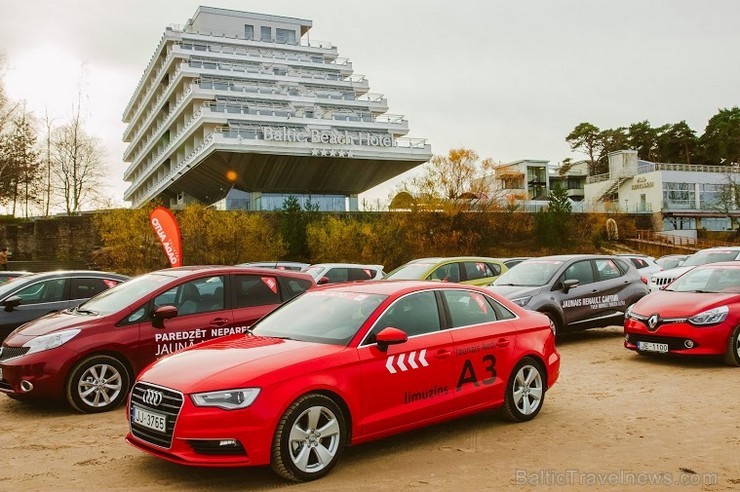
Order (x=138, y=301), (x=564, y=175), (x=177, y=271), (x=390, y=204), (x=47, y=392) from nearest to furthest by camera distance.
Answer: (x=47, y=392)
(x=138, y=301)
(x=177, y=271)
(x=390, y=204)
(x=564, y=175)

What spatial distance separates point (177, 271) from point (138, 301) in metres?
0.82

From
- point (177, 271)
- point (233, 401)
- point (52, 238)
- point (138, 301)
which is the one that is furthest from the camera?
point (52, 238)

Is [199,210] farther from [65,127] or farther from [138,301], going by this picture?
[138,301]

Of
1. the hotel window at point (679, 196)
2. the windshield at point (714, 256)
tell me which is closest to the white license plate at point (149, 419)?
the windshield at point (714, 256)

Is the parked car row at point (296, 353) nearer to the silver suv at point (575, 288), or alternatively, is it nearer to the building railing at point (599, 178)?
the silver suv at point (575, 288)

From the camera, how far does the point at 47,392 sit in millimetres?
7023

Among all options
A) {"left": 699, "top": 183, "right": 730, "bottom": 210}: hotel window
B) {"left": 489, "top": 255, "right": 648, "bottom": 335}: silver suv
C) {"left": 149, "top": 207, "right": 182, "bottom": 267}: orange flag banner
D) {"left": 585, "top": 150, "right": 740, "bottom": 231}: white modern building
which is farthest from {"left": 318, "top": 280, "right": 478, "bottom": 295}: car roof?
{"left": 699, "top": 183, "right": 730, "bottom": 210}: hotel window

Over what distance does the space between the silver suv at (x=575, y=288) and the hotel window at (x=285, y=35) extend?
228 feet

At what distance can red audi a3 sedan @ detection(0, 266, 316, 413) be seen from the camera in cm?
707

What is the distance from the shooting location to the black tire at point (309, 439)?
4.71m

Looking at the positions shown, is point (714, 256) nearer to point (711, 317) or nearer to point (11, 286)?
point (711, 317)

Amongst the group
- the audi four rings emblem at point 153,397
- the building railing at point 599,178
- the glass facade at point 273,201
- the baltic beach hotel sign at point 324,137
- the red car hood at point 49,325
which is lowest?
the audi four rings emblem at point 153,397

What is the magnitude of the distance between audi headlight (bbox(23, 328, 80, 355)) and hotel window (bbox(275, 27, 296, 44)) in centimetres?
7402

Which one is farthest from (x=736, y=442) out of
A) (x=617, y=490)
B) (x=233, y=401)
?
(x=233, y=401)
